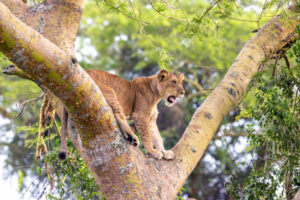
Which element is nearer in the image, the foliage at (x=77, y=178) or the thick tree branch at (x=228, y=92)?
the thick tree branch at (x=228, y=92)

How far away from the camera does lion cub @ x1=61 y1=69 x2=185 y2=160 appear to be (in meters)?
4.88

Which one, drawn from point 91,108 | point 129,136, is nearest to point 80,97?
point 91,108

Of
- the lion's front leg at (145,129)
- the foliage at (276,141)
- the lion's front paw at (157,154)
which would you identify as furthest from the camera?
the lion's front leg at (145,129)

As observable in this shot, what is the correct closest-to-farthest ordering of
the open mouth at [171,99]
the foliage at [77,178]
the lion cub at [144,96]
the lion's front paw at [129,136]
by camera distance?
the lion's front paw at [129,136], the lion cub at [144,96], the foliage at [77,178], the open mouth at [171,99]

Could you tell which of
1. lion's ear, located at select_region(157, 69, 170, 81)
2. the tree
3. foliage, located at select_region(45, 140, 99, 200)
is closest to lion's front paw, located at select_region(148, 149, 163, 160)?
the tree

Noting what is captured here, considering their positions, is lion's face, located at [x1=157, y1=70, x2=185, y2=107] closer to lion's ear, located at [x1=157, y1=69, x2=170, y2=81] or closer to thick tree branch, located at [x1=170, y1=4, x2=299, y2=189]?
lion's ear, located at [x1=157, y1=69, x2=170, y2=81]

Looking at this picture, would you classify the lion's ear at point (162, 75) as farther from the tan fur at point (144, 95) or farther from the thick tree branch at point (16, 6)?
the thick tree branch at point (16, 6)

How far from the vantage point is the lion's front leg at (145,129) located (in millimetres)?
5087

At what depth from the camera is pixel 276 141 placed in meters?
5.00

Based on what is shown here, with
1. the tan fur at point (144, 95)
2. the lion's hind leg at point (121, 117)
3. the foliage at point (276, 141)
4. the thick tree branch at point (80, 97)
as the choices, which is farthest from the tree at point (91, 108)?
A: the foliage at point (276, 141)

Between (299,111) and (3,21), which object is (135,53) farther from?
(3,21)

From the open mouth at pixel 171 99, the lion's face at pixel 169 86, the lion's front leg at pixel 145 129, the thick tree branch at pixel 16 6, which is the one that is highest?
the lion's face at pixel 169 86

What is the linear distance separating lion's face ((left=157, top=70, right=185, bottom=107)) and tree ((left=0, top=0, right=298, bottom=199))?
898 millimetres

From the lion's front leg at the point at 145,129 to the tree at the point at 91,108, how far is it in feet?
1.51
